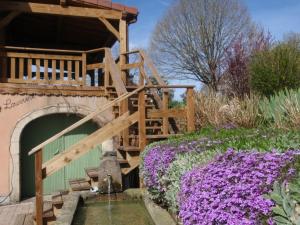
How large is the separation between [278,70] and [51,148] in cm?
643

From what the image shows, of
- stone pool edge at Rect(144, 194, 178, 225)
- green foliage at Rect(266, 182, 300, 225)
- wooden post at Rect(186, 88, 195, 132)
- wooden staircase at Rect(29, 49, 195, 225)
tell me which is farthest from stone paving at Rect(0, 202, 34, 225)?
green foliage at Rect(266, 182, 300, 225)

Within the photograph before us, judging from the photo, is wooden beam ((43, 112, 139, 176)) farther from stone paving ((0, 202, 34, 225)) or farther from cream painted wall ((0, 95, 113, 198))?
cream painted wall ((0, 95, 113, 198))

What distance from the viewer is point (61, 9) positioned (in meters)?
11.8

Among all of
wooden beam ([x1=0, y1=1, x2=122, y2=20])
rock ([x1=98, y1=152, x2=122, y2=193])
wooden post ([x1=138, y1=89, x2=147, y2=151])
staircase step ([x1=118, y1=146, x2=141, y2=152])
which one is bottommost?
rock ([x1=98, y1=152, x2=122, y2=193])

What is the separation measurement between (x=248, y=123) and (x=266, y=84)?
186cm

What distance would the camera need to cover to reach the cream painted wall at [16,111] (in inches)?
408

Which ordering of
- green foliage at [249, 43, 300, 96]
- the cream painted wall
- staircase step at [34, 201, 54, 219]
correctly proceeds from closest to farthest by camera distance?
staircase step at [34, 201, 54, 219] < green foliage at [249, 43, 300, 96] < the cream painted wall

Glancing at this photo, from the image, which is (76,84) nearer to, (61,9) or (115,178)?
(61,9)

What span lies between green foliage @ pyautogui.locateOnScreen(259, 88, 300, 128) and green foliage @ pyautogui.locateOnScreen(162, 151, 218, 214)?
110 inches

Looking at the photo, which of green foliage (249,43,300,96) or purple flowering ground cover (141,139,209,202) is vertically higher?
green foliage (249,43,300,96)

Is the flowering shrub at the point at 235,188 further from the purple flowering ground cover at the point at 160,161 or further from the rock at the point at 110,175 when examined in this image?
the rock at the point at 110,175

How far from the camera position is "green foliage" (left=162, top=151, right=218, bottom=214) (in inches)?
155

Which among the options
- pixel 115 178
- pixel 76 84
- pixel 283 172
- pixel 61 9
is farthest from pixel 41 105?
pixel 283 172

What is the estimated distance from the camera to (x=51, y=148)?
1149 centimetres
